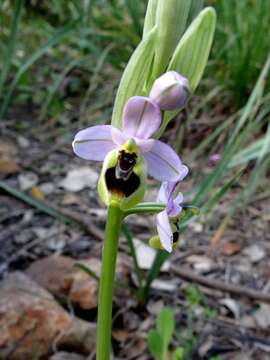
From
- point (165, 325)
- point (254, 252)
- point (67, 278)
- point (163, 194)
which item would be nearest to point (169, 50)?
point (163, 194)

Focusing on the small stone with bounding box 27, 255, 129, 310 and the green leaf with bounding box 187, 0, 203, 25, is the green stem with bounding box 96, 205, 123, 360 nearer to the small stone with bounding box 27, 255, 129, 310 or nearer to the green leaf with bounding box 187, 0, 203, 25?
the green leaf with bounding box 187, 0, 203, 25

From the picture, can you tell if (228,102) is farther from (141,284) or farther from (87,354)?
(87,354)

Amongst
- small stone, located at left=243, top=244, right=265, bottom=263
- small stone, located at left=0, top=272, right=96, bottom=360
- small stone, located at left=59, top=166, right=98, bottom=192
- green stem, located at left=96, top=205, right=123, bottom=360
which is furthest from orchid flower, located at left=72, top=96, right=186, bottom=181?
small stone, located at left=59, top=166, right=98, bottom=192

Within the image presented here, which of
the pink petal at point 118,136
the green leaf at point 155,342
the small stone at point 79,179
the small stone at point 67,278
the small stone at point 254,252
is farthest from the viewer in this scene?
the small stone at point 79,179

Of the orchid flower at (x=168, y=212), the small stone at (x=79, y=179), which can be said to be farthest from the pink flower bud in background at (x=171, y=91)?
the small stone at (x=79, y=179)

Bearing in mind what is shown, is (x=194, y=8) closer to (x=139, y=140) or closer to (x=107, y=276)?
(x=139, y=140)

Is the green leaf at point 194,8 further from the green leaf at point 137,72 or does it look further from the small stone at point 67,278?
the small stone at point 67,278
